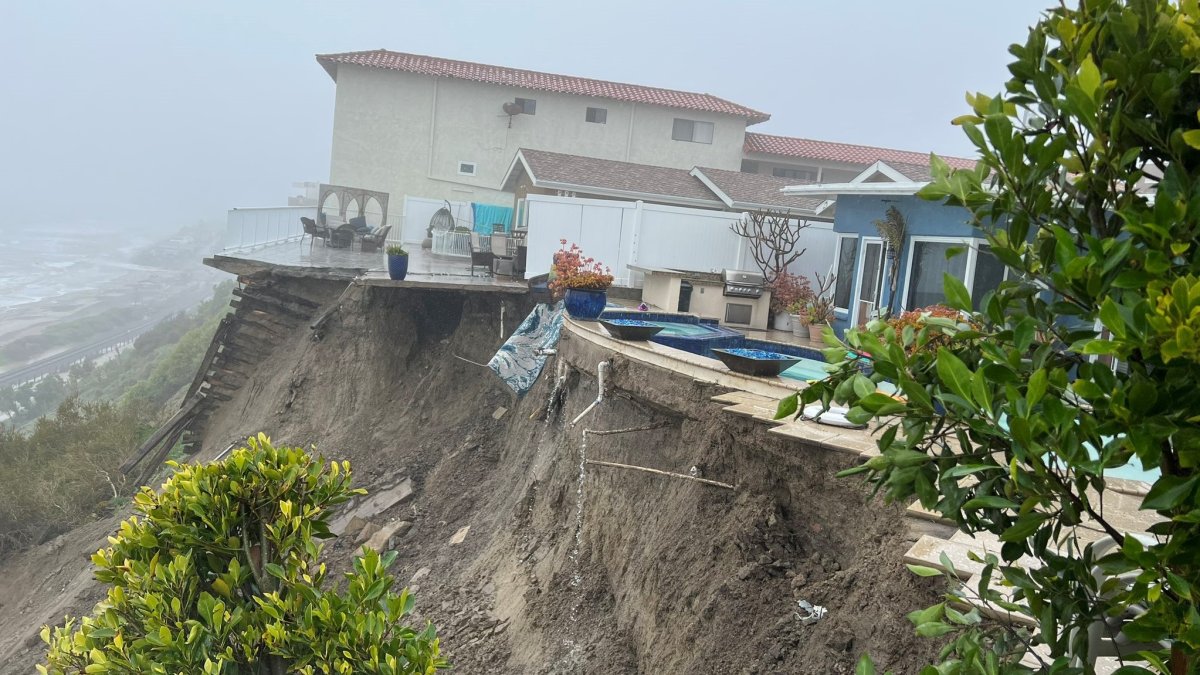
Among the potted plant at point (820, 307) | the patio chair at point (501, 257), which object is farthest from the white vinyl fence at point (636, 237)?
the potted plant at point (820, 307)

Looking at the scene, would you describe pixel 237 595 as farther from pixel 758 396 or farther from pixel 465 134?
pixel 465 134

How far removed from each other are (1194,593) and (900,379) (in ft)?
2.20

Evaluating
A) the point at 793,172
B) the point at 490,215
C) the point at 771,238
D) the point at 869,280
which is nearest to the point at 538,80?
the point at 490,215

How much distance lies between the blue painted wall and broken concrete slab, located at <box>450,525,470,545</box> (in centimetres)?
643

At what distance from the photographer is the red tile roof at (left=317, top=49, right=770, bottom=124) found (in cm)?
3328

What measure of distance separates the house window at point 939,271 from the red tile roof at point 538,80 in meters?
22.2

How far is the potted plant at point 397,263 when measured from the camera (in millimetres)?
17328

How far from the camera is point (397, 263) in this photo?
17469 mm

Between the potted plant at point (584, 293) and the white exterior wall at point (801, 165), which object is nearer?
the potted plant at point (584, 293)

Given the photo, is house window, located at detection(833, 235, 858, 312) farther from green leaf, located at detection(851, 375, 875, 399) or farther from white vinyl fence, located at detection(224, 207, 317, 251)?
green leaf, located at detection(851, 375, 875, 399)

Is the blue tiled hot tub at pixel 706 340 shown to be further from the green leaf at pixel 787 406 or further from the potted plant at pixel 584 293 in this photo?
the green leaf at pixel 787 406

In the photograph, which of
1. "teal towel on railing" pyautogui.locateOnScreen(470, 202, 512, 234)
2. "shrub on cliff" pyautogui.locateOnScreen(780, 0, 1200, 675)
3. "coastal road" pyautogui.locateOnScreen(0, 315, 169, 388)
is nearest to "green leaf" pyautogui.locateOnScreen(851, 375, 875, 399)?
"shrub on cliff" pyautogui.locateOnScreen(780, 0, 1200, 675)

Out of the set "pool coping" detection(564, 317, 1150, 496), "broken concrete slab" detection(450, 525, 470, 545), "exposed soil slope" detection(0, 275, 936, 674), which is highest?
"pool coping" detection(564, 317, 1150, 496)

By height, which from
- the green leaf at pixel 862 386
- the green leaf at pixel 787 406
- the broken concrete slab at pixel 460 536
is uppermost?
the green leaf at pixel 862 386
